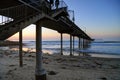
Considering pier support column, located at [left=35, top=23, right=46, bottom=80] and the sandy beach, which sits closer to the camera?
pier support column, located at [left=35, top=23, right=46, bottom=80]

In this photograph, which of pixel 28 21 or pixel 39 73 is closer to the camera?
pixel 28 21

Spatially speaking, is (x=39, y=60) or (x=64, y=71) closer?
(x=39, y=60)

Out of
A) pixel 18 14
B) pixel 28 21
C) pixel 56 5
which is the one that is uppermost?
pixel 56 5

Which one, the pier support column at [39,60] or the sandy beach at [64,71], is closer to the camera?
the pier support column at [39,60]

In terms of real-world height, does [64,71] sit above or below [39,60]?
below

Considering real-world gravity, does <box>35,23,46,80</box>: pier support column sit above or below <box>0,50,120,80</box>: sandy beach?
above

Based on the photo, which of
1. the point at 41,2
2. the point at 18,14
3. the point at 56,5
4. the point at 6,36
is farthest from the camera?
the point at 56,5

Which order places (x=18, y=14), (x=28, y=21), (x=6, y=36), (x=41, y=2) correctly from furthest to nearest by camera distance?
(x=41, y=2), (x=18, y=14), (x=28, y=21), (x=6, y=36)

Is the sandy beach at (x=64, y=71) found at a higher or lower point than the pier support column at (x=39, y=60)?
lower

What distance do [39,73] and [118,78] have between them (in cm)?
638

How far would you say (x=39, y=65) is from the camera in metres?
10.0

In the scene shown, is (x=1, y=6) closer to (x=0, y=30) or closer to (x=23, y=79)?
(x=0, y=30)

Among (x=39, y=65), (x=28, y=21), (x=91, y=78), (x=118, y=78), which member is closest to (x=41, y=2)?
(x=28, y=21)

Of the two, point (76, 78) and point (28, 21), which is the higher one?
point (28, 21)
